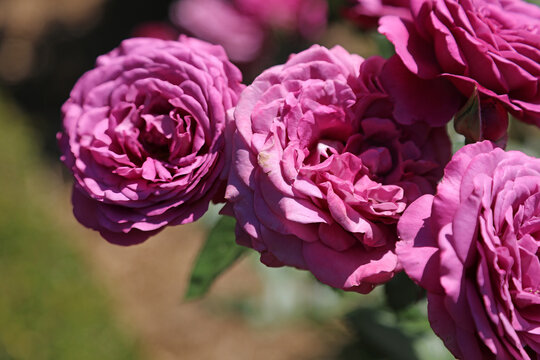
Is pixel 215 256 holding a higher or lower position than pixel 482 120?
lower

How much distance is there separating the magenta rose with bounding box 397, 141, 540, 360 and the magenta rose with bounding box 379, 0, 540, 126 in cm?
9

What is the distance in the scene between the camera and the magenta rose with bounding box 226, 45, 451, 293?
56 centimetres

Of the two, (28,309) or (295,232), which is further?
(28,309)

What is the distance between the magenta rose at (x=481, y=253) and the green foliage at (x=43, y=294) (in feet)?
5.16

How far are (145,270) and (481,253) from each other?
2.29 m

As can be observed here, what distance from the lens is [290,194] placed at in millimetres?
559

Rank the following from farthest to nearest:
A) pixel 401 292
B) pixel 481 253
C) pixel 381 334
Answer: pixel 381 334
pixel 401 292
pixel 481 253

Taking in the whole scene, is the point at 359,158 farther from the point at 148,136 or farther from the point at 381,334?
the point at 381,334

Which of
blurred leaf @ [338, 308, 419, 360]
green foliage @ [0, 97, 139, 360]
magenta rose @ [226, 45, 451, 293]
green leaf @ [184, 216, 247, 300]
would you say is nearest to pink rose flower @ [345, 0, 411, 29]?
magenta rose @ [226, 45, 451, 293]

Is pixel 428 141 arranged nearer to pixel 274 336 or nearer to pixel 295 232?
pixel 295 232

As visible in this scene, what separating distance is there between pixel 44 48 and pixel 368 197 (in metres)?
3.05

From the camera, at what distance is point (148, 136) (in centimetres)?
70

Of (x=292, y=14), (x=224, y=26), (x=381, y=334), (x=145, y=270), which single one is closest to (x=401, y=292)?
(x=381, y=334)

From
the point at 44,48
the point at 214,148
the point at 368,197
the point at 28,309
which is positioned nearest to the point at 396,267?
the point at 368,197
